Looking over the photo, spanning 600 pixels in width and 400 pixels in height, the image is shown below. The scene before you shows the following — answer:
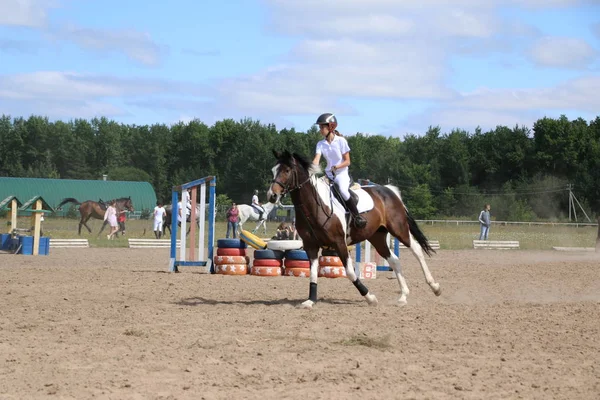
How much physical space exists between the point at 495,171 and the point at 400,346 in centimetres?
7803

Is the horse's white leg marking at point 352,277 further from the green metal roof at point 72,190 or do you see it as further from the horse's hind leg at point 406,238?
the green metal roof at point 72,190

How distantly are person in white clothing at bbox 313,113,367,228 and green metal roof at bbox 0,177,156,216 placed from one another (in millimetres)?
60654

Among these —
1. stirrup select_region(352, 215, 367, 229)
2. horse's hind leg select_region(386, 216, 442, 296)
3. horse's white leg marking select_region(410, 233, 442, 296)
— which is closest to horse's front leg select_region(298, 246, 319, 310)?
stirrup select_region(352, 215, 367, 229)

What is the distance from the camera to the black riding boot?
12.1 metres

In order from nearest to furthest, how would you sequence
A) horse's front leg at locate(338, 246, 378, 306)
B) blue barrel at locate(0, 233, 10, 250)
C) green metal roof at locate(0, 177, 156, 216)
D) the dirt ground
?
the dirt ground < horse's front leg at locate(338, 246, 378, 306) < blue barrel at locate(0, 233, 10, 250) < green metal roof at locate(0, 177, 156, 216)

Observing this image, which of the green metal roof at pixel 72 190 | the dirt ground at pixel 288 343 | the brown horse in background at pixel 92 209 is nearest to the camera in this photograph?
the dirt ground at pixel 288 343

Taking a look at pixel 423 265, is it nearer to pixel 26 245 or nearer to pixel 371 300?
pixel 371 300

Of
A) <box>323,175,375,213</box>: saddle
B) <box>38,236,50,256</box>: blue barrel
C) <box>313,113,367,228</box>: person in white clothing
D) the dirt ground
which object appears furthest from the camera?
<box>38,236,50,256</box>: blue barrel

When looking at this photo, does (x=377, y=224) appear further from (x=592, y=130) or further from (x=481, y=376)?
(x=592, y=130)

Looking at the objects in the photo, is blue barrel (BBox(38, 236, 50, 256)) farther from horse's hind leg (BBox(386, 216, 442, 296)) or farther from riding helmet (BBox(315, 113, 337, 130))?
riding helmet (BBox(315, 113, 337, 130))

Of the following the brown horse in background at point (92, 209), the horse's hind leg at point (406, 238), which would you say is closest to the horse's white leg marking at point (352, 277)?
the horse's hind leg at point (406, 238)

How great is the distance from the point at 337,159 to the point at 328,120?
0.64 m

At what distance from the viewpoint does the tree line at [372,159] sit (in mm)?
76562

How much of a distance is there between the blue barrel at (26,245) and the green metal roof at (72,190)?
4522 cm
